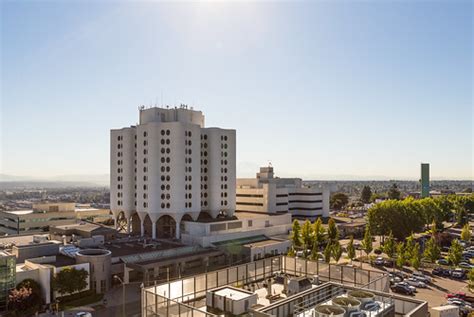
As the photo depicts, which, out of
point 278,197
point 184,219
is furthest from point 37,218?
point 278,197

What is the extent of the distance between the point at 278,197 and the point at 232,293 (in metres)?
94.3

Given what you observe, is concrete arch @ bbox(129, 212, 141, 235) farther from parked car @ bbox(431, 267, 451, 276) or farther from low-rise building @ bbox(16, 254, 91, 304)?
parked car @ bbox(431, 267, 451, 276)

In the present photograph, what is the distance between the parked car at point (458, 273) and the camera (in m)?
68.4

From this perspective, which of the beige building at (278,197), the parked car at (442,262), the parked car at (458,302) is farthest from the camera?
the beige building at (278,197)

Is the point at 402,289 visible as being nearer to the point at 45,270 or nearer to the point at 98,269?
the point at 98,269

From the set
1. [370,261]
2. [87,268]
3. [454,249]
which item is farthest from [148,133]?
[454,249]

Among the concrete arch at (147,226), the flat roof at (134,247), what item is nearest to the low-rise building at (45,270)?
the flat roof at (134,247)

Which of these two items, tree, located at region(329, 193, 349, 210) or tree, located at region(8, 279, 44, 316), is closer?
tree, located at region(8, 279, 44, 316)

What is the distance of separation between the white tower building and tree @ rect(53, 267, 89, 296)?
3274cm

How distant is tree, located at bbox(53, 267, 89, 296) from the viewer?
178 feet

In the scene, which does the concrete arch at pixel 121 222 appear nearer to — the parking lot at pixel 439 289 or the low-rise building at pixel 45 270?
the low-rise building at pixel 45 270

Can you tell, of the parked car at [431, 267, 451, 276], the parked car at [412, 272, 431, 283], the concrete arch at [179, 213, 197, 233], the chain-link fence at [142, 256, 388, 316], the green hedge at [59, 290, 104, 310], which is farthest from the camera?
the concrete arch at [179, 213, 197, 233]

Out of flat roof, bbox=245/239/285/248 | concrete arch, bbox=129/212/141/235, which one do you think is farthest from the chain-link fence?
concrete arch, bbox=129/212/141/235

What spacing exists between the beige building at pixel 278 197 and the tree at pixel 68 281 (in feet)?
222
